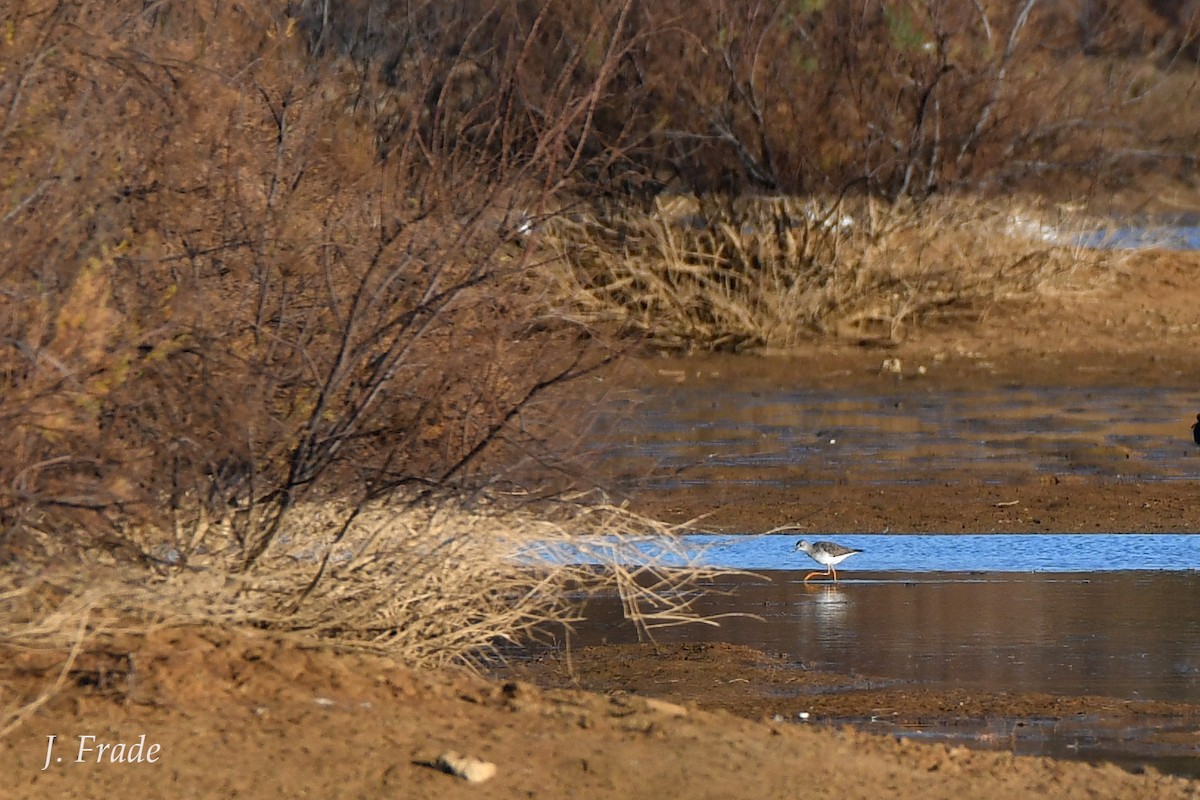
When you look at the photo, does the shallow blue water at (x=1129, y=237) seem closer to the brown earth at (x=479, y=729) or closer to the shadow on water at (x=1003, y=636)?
the shadow on water at (x=1003, y=636)

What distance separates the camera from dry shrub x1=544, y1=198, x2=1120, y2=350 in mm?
19438

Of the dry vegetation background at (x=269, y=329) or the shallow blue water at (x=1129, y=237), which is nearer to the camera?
the dry vegetation background at (x=269, y=329)

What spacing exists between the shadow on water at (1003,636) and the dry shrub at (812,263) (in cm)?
919

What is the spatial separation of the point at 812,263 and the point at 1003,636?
1102cm

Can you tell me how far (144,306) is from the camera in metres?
6.82

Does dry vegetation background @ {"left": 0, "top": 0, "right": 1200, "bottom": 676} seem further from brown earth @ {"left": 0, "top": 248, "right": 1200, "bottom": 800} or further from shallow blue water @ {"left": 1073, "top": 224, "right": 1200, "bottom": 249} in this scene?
shallow blue water @ {"left": 1073, "top": 224, "right": 1200, "bottom": 249}

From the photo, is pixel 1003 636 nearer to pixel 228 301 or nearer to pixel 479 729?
pixel 479 729
